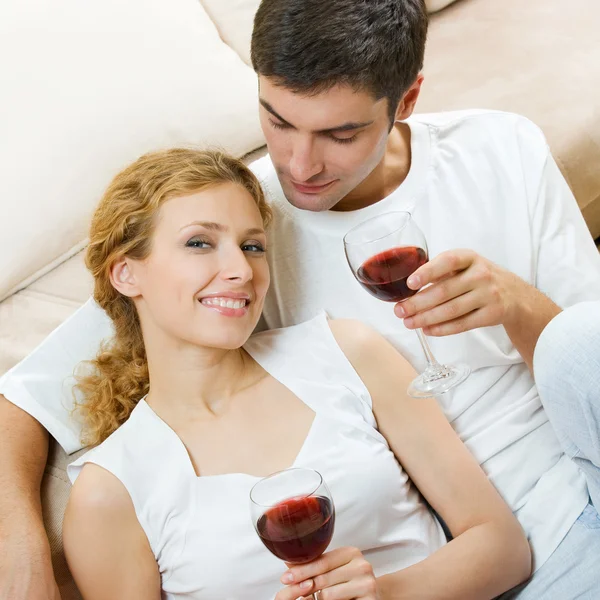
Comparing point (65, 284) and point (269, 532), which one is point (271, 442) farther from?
point (65, 284)

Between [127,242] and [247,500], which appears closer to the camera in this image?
[247,500]

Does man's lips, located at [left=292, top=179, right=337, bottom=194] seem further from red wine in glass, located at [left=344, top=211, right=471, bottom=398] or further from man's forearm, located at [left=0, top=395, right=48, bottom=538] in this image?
man's forearm, located at [left=0, top=395, right=48, bottom=538]

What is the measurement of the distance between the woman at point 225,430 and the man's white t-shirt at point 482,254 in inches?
3.6

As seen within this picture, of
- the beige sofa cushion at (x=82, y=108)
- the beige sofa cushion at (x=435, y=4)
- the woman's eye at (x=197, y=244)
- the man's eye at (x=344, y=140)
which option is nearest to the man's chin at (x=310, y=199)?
the man's eye at (x=344, y=140)

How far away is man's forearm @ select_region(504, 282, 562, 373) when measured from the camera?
1.61 meters

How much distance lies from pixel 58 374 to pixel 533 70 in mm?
1608

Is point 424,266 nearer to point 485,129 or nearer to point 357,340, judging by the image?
point 357,340

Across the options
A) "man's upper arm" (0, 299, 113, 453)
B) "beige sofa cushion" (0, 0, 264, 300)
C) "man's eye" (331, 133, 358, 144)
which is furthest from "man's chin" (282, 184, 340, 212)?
"beige sofa cushion" (0, 0, 264, 300)

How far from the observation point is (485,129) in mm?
1855

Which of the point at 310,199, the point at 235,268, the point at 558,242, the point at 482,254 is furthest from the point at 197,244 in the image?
the point at 558,242

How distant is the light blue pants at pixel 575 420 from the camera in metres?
1.41

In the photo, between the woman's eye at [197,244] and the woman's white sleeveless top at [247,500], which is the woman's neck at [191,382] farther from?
the woman's eye at [197,244]

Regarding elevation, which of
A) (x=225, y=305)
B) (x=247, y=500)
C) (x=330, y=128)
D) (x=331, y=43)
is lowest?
(x=247, y=500)

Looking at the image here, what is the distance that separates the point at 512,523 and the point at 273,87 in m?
0.88
